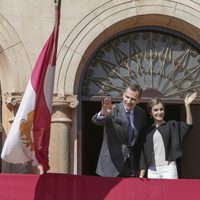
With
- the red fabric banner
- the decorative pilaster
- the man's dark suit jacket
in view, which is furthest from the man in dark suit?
the decorative pilaster

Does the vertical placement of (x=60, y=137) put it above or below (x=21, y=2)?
below

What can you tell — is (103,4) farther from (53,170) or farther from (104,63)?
(53,170)

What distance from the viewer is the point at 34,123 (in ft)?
22.7

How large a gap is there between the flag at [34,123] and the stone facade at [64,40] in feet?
5.29

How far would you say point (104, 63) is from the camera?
9320 millimetres

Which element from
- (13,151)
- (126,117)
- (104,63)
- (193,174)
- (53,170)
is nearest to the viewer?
(13,151)

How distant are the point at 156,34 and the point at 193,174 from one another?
3.67 meters

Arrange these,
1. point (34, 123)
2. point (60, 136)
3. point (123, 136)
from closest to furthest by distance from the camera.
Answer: point (34, 123) → point (123, 136) → point (60, 136)

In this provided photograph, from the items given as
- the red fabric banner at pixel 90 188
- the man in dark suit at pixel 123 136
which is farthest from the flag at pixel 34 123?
the man in dark suit at pixel 123 136

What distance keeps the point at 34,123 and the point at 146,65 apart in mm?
2805

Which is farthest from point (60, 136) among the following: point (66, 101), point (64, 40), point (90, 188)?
point (90, 188)

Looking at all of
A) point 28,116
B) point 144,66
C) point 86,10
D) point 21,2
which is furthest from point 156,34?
point 28,116

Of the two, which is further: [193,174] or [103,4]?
[193,174]

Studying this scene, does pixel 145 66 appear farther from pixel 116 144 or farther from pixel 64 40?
pixel 116 144
